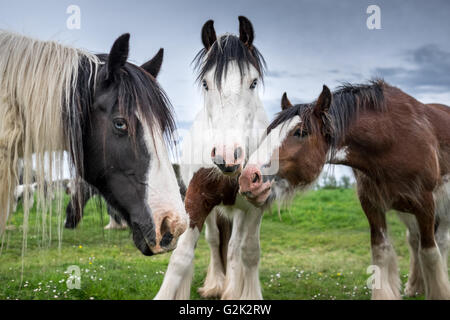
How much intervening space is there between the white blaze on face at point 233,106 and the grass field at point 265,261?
1.20 meters

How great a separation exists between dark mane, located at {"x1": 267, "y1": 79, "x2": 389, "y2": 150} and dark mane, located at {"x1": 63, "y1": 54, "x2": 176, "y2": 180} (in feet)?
6.33

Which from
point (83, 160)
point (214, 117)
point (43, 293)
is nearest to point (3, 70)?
point (83, 160)

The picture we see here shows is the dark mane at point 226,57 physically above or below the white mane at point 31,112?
above

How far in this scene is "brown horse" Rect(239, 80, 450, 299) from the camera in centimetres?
441

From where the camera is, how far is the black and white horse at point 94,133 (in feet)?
Answer: 8.73

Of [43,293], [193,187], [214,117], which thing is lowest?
[43,293]

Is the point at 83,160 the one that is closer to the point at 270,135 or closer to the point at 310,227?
the point at 270,135

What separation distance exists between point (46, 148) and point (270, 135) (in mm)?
2318

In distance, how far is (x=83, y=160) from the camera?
2.82 metres

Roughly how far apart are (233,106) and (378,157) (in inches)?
73.6

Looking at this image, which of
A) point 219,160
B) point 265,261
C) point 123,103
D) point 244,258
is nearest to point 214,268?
point 244,258

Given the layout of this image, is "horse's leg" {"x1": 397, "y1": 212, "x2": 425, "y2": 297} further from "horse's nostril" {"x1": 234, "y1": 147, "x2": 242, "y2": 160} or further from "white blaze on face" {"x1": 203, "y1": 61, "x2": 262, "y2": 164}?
"horse's nostril" {"x1": 234, "y1": 147, "x2": 242, "y2": 160}

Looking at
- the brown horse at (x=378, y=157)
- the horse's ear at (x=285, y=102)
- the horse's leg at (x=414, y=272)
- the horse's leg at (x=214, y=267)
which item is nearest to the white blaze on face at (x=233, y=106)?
the brown horse at (x=378, y=157)

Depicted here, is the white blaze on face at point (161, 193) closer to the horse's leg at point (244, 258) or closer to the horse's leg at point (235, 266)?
the horse's leg at point (244, 258)
